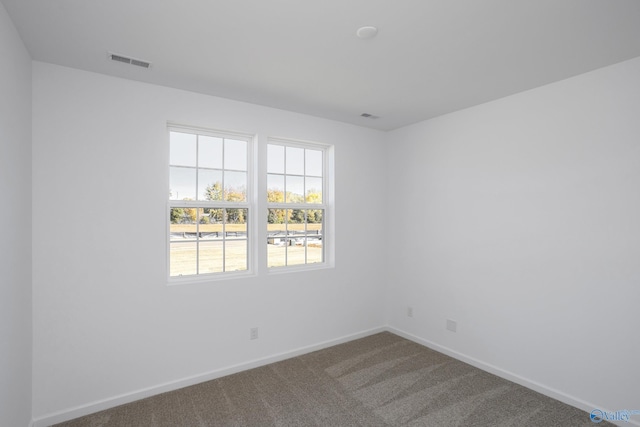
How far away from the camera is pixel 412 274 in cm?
393

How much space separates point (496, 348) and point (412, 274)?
1167mm

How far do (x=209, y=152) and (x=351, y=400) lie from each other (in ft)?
8.47

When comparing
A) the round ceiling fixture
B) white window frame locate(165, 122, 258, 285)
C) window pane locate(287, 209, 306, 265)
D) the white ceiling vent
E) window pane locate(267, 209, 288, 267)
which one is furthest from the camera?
window pane locate(287, 209, 306, 265)

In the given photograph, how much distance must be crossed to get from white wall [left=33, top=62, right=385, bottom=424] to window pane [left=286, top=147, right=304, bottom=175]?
297 mm

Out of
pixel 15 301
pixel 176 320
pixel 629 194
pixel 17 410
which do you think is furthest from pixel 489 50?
pixel 17 410

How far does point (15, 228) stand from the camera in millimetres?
1896

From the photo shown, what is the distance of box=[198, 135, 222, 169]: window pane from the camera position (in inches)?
120

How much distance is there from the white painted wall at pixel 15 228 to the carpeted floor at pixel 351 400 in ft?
2.14

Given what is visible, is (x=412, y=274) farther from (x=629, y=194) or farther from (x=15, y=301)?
(x=15, y=301)

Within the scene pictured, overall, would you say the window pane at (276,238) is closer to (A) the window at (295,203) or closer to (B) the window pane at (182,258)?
(A) the window at (295,203)

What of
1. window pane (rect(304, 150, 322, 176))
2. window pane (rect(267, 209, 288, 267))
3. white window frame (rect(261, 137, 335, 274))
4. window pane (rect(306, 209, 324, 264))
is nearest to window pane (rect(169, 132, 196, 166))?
window pane (rect(267, 209, 288, 267))

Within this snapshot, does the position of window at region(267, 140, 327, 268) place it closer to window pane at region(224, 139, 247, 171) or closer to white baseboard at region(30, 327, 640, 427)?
window pane at region(224, 139, 247, 171)

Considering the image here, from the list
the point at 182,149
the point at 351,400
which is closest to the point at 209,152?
the point at 182,149

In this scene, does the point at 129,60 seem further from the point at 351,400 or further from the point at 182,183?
the point at 351,400
